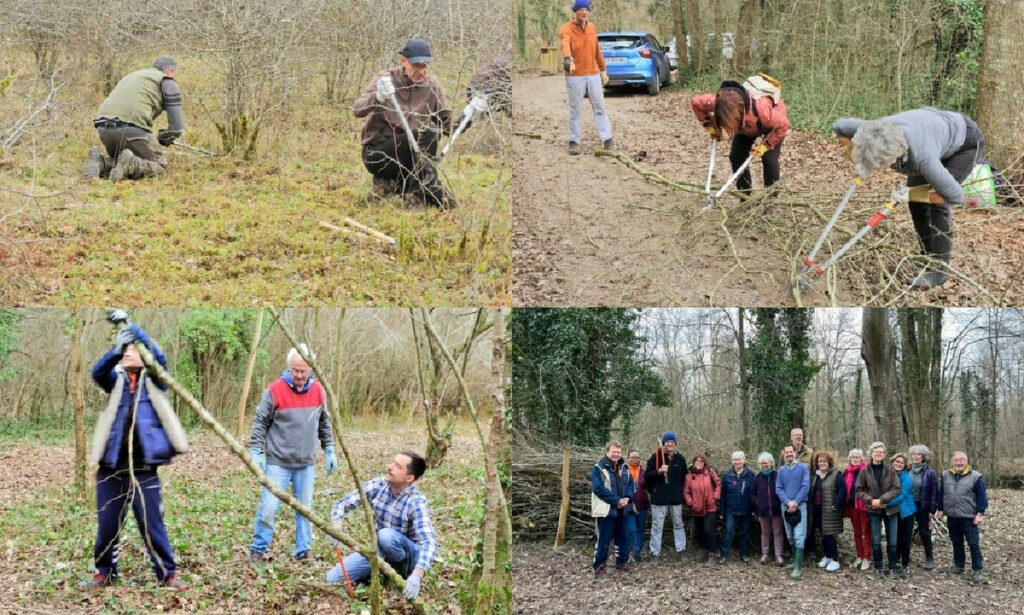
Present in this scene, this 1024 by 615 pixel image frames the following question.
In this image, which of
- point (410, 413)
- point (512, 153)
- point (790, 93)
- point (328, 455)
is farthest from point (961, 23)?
point (328, 455)

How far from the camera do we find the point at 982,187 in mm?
7008

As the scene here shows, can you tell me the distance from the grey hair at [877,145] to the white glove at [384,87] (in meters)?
3.55

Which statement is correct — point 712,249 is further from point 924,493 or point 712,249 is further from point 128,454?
point 128,454

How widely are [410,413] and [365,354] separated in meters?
0.67

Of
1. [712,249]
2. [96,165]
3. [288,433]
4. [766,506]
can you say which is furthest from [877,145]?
[96,165]

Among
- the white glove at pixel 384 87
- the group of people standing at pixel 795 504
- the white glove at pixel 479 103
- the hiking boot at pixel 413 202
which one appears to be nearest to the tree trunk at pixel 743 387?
the group of people standing at pixel 795 504

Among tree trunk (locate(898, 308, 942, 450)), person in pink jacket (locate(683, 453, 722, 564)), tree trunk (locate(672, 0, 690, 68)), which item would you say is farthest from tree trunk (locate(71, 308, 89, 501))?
tree trunk (locate(672, 0, 690, 68))

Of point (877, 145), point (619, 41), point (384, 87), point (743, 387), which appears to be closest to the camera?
point (877, 145)

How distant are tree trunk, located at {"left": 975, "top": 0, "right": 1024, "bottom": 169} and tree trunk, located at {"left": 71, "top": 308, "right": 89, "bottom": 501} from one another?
25.0 ft

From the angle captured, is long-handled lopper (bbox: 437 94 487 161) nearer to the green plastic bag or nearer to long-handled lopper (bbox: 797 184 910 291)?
long-handled lopper (bbox: 797 184 910 291)

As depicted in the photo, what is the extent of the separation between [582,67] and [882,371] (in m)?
4.46

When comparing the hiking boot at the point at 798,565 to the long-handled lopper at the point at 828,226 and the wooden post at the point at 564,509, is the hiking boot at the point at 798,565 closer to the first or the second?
the wooden post at the point at 564,509

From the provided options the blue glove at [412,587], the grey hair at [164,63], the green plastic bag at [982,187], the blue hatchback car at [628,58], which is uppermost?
the blue hatchback car at [628,58]

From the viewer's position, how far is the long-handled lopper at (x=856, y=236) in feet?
18.8
